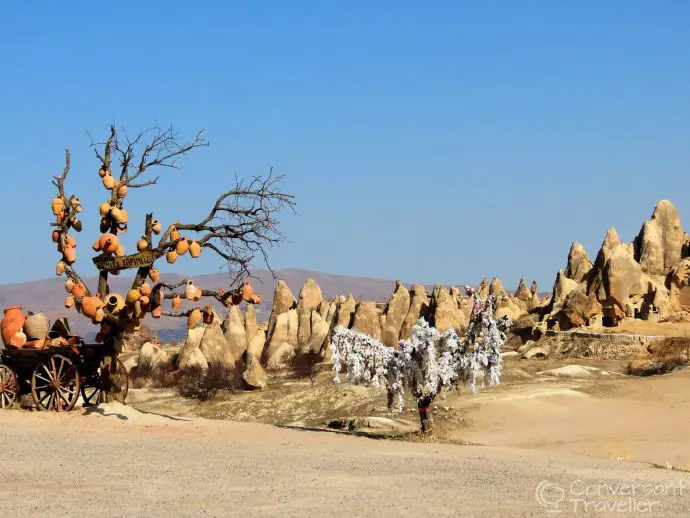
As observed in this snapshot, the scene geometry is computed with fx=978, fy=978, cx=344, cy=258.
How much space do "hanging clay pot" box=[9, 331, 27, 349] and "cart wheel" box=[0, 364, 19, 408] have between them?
710 mm

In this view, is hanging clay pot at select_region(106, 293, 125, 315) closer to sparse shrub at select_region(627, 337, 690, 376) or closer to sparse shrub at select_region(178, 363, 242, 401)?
sparse shrub at select_region(178, 363, 242, 401)

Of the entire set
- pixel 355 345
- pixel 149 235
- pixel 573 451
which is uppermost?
pixel 149 235

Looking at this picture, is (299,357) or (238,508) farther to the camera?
(299,357)

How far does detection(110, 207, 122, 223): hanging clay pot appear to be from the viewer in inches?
882

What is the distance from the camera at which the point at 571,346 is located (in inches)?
1825

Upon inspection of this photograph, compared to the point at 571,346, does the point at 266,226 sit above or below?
above

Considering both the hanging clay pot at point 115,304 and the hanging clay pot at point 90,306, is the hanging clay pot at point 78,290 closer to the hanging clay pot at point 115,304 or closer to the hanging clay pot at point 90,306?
the hanging clay pot at point 90,306

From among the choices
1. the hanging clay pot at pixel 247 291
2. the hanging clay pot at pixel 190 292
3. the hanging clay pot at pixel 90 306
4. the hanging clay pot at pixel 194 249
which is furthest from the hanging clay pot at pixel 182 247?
the hanging clay pot at pixel 90 306

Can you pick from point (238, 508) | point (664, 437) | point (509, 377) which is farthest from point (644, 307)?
point (238, 508)

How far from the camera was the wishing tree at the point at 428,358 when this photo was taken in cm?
2188

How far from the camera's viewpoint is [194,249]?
72.5 feet

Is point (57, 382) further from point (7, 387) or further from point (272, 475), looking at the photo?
point (272, 475)

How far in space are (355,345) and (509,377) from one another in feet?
56.2

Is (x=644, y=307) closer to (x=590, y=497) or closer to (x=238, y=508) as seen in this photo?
(x=590, y=497)
